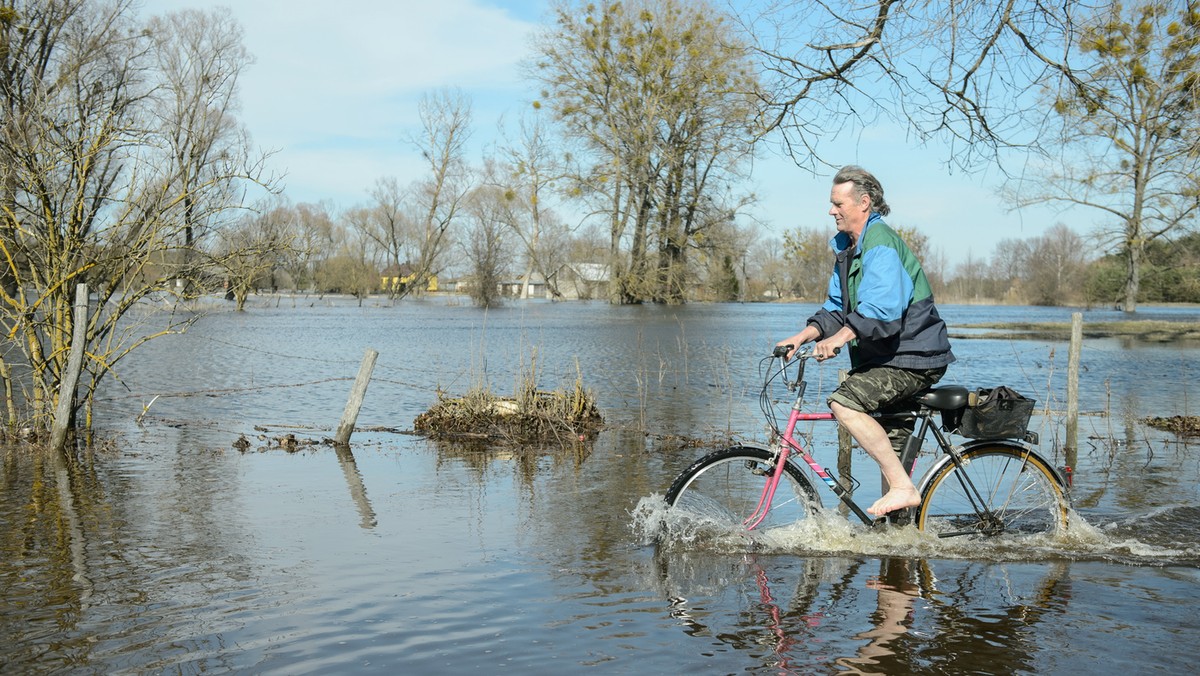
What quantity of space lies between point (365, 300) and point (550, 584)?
86663mm

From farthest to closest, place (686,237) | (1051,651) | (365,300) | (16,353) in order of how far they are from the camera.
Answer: (365,300)
(686,237)
(16,353)
(1051,651)

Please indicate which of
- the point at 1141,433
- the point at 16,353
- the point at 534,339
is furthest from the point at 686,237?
the point at 1141,433

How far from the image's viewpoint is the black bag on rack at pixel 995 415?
5676 millimetres

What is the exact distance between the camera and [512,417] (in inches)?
Answer: 462

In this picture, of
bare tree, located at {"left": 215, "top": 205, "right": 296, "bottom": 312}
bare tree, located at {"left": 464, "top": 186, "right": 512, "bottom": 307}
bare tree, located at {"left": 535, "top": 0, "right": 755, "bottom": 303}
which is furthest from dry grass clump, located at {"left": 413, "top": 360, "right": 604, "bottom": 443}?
bare tree, located at {"left": 464, "top": 186, "right": 512, "bottom": 307}

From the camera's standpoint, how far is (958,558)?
605 cm

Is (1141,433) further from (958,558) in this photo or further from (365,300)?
(365,300)

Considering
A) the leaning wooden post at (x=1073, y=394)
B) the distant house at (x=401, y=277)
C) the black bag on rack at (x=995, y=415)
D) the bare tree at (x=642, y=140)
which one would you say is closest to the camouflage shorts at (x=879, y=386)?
the black bag on rack at (x=995, y=415)

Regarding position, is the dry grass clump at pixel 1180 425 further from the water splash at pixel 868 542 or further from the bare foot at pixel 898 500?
the bare foot at pixel 898 500

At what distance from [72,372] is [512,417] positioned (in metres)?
4.67

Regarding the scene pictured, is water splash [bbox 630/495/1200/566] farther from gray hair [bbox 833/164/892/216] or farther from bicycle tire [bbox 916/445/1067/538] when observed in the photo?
gray hair [bbox 833/164/892/216]

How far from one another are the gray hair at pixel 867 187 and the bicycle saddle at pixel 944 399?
1.06 metres

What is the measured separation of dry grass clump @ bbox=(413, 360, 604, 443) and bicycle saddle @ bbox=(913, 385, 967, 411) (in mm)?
6291

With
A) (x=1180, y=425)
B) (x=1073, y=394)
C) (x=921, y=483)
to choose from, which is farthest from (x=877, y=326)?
(x=1180, y=425)
